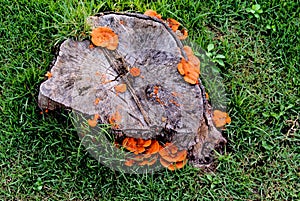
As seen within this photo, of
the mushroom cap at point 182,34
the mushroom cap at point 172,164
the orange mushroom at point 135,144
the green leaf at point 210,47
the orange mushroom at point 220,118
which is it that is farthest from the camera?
the green leaf at point 210,47

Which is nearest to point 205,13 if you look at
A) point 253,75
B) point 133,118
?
point 253,75

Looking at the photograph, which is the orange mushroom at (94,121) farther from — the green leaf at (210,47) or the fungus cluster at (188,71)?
the green leaf at (210,47)

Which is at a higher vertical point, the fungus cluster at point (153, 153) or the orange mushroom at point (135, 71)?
the orange mushroom at point (135, 71)

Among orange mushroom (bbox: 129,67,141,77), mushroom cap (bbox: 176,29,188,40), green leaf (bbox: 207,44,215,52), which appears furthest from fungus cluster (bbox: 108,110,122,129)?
green leaf (bbox: 207,44,215,52)

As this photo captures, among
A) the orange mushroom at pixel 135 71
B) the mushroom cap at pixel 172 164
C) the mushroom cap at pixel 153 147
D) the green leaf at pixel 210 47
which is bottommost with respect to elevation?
the mushroom cap at pixel 172 164

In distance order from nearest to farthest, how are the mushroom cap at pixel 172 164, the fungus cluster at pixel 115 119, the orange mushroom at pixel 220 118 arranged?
the fungus cluster at pixel 115 119 < the mushroom cap at pixel 172 164 < the orange mushroom at pixel 220 118

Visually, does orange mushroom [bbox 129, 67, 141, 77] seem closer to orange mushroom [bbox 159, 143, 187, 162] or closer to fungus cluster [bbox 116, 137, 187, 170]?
fungus cluster [bbox 116, 137, 187, 170]

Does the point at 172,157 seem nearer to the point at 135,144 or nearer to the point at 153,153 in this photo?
the point at 153,153

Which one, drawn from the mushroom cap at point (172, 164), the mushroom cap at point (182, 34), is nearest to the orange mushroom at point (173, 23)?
the mushroom cap at point (182, 34)
